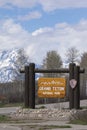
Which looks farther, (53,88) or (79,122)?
(53,88)

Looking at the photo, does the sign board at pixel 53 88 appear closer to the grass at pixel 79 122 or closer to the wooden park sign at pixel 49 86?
the wooden park sign at pixel 49 86

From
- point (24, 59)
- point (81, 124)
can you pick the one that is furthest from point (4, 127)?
point (24, 59)

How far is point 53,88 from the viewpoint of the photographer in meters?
25.7

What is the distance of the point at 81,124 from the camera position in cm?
2106

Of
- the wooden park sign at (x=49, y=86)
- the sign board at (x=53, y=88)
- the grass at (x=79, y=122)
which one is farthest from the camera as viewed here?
the sign board at (x=53, y=88)

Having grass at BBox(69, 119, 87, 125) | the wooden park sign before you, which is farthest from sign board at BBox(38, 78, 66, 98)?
grass at BBox(69, 119, 87, 125)

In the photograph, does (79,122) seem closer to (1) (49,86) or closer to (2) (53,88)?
(2) (53,88)

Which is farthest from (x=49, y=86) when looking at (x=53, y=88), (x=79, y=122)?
(x=79, y=122)

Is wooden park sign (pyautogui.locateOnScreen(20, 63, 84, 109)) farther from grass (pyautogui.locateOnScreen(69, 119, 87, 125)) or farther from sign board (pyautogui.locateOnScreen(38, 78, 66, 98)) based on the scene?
grass (pyautogui.locateOnScreen(69, 119, 87, 125))

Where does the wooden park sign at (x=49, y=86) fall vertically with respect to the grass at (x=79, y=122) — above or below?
above

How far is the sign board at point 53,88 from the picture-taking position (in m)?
25.7

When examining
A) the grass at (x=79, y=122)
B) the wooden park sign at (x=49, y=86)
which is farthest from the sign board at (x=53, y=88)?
the grass at (x=79, y=122)

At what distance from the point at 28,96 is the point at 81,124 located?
213 inches

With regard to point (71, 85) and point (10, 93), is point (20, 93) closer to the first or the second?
point (10, 93)
